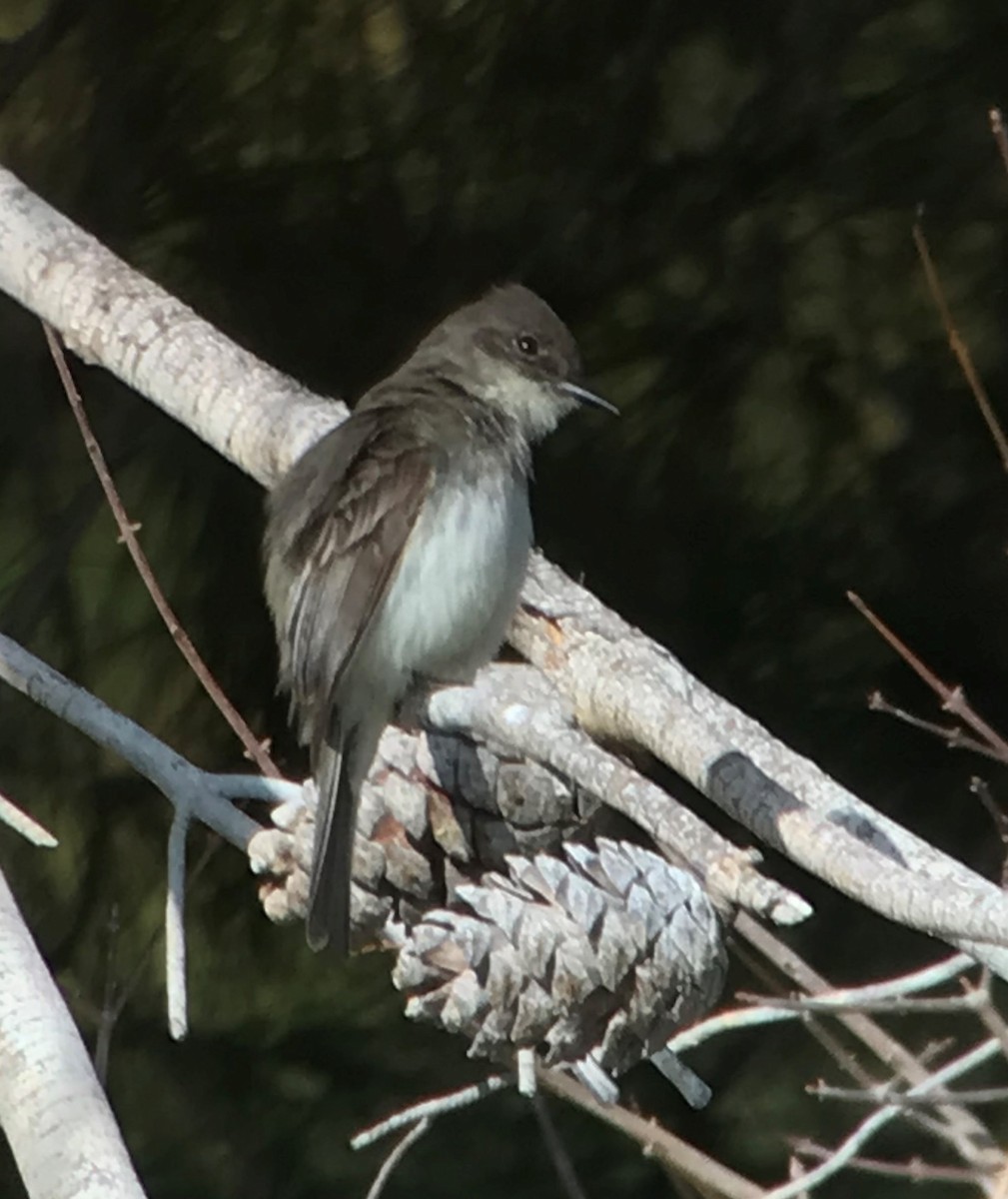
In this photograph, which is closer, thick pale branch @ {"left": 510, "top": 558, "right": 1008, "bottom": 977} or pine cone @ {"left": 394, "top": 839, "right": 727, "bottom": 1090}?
thick pale branch @ {"left": 510, "top": 558, "right": 1008, "bottom": 977}

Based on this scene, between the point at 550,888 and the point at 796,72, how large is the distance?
4.03 ft

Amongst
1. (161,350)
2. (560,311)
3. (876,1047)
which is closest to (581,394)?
(560,311)

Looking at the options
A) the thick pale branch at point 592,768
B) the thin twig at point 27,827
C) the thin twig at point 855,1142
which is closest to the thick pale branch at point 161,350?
the thick pale branch at point 592,768

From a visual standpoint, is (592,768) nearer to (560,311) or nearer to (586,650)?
(586,650)

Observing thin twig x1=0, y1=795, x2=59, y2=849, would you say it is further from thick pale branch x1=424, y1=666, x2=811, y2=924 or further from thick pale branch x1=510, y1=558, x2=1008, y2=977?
thick pale branch x1=510, y1=558, x2=1008, y2=977

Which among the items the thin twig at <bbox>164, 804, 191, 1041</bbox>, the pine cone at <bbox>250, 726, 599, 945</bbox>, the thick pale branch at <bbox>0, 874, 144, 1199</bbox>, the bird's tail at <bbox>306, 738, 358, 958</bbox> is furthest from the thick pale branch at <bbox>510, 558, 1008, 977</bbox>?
the thick pale branch at <bbox>0, 874, 144, 1199</bbox>

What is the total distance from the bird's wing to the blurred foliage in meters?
0.40

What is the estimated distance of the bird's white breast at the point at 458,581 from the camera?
1769 mm

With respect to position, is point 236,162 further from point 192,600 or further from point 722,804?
point 722,804

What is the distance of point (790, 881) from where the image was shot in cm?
228

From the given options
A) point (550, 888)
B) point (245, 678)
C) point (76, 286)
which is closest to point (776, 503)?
point (245, 678)

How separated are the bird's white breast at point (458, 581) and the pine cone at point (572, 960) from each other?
0.52 metres

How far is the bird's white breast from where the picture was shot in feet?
5.80

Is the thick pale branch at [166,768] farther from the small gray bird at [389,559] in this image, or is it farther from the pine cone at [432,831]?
the small gray bird at [389,559]
